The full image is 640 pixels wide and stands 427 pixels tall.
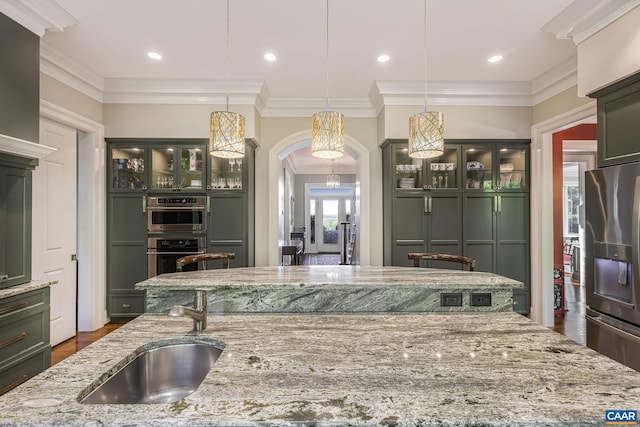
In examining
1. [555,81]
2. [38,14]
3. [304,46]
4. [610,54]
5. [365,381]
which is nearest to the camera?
[365,381]

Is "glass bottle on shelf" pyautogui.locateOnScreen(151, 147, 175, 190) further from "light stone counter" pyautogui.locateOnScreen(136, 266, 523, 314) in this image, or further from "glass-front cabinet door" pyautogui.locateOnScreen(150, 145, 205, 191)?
"light stone counter" pyautogui.locateOnScreen(136, 266, 523, 314)

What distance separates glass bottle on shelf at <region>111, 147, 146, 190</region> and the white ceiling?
0.62m

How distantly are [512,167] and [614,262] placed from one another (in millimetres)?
2180

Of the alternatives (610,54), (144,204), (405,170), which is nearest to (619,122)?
(610,54)

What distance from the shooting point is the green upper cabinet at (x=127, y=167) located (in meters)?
4.10

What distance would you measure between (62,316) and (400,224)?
389 centimetres

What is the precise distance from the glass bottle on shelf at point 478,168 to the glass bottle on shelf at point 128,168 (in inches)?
157

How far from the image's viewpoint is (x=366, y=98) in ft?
14.7

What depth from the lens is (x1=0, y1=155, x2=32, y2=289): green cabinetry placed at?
233 cm

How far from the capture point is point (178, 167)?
411 cm

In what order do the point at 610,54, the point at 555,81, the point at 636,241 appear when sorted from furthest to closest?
the point at 555,81 < the point at 610,54 < the point at 636,241

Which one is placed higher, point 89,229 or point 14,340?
point 89,229

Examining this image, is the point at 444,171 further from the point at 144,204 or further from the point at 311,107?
the point at 144,204

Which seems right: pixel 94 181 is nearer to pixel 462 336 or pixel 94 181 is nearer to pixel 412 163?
pixel 412 163
